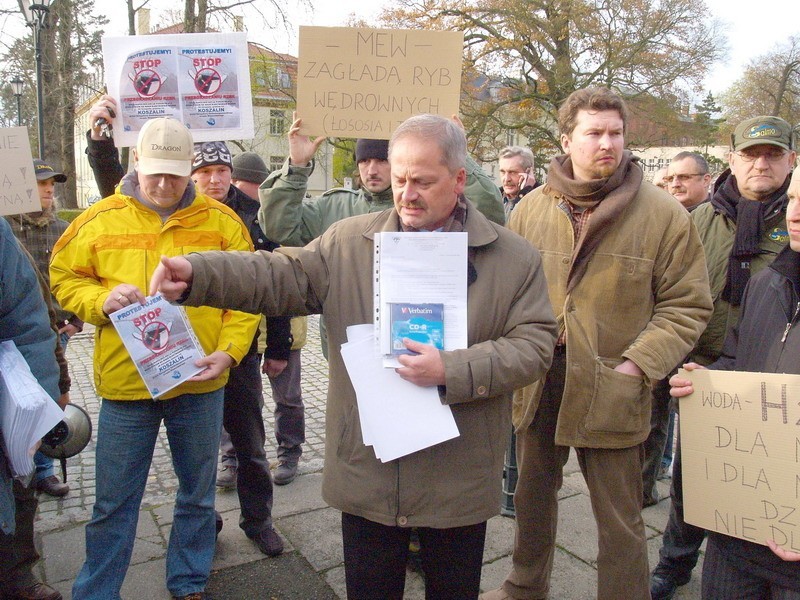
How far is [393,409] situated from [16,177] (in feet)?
7.81

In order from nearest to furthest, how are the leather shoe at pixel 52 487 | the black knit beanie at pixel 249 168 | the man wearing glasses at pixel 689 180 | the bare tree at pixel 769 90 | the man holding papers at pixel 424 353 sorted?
the man holding papers at pixel 424 353 → the leather shoe at pixel 52 487 → the black knit beanie at pixel 249 168 → the man wearing glasses at pixel 689 180 → the bare tree at pixel 769 90

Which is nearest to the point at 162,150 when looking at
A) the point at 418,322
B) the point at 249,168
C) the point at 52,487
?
the point at 418,322

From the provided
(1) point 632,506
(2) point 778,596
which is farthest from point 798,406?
(1) point 632,506

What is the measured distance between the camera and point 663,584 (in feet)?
10.2

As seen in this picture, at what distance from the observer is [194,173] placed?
3613 mm

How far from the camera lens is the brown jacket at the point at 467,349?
1922 millimetres

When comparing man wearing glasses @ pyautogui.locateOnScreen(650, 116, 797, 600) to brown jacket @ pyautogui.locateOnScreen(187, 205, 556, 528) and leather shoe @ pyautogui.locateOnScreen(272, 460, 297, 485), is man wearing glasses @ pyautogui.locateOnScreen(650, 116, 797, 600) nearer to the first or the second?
brown jacket @ pyautogui.locateOnScreen(187, 205, 556, 528)

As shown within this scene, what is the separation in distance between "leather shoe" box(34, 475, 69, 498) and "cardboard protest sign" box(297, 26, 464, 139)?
2808mm

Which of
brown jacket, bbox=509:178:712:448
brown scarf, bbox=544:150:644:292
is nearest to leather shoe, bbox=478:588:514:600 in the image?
brown jacket, bbox=509:178:712:448

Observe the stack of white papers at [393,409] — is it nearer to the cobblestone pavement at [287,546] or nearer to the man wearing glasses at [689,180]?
the cobblestone pavement at [287,546]

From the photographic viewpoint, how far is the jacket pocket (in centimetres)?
257

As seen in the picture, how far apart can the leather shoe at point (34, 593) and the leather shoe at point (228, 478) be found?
4.30 feet

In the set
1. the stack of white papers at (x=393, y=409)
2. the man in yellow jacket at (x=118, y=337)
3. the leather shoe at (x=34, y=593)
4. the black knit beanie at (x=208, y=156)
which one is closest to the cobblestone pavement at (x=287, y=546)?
the leather shoe at (x=34, y=593)

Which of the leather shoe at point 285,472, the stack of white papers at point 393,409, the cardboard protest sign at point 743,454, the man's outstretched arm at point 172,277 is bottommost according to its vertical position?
the leather shoe at point 285,472
